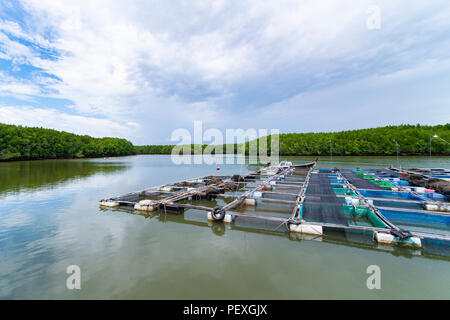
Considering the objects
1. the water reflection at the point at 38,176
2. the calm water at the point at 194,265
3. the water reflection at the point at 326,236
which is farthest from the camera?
the water reflection at the point at 38,176

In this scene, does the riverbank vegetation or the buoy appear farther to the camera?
the riverbank vegetation

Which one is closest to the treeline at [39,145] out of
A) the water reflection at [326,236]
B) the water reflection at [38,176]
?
the water reflection at [38,176]

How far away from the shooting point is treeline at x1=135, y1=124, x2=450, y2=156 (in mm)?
59438

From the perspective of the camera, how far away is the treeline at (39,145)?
4944 centimetres

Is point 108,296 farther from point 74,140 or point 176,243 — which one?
point 74,140

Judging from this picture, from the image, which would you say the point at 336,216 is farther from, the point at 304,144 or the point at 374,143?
the point at 304,144

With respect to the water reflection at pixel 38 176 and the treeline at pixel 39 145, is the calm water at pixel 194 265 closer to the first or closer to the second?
the water reflection at pixel 38 176

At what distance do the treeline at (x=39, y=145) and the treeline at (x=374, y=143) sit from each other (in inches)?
3071

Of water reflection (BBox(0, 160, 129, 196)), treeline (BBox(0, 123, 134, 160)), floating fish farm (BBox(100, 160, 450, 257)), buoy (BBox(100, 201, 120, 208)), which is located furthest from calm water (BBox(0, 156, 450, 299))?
treeline (BBox(0, 123, 134, 160))

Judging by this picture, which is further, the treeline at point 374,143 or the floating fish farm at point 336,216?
the treeline at point 374,143

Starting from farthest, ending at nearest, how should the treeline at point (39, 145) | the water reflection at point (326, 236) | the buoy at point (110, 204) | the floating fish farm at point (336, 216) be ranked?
the treeline at point (39, 145)
the buoy at point (110, 204)
the floating fish farm at point (336, 216)
the water reflection at point (326, 236)

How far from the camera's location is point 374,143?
6562cm

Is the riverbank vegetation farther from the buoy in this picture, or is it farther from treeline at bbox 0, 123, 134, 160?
the buoy
